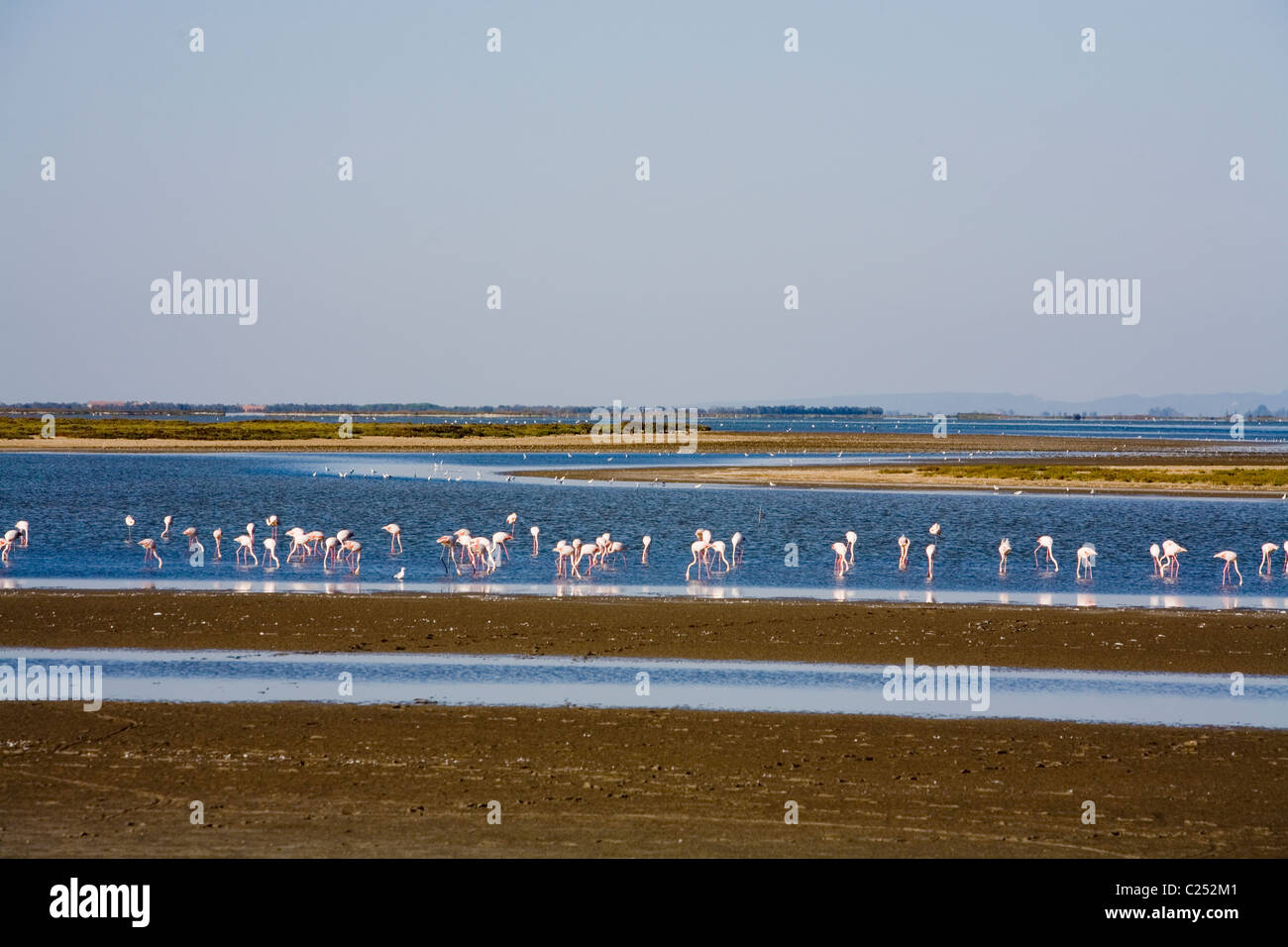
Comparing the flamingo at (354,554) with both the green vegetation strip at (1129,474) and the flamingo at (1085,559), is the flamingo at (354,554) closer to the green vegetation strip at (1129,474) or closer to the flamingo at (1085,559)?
the flamingo at (1085,559)

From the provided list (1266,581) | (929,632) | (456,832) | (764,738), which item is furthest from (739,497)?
(456,832)

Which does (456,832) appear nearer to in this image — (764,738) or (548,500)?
(764,738)

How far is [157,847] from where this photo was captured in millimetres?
7891

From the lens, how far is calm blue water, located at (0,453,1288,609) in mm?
20906

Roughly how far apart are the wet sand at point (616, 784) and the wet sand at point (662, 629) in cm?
137

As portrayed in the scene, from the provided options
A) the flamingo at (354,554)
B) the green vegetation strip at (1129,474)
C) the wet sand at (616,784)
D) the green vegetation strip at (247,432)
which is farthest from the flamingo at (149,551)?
the green vegetation strip at (247,432)

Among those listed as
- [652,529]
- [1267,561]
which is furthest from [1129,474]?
[1267,561]

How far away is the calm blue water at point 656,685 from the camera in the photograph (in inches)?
474

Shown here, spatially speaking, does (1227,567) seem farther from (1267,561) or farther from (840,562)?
(840,562)

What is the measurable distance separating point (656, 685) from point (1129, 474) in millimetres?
39238

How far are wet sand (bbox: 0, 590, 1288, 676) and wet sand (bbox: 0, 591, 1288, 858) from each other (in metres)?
1.37

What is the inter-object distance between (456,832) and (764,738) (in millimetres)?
3357

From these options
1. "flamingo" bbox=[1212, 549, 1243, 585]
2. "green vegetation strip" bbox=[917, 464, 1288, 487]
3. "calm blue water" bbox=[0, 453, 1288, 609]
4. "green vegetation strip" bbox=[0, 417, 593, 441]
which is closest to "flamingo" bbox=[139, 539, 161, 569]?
→ "calm blue water" bbox=[0, 453, 1288, 609]

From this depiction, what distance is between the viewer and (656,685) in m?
13.1
